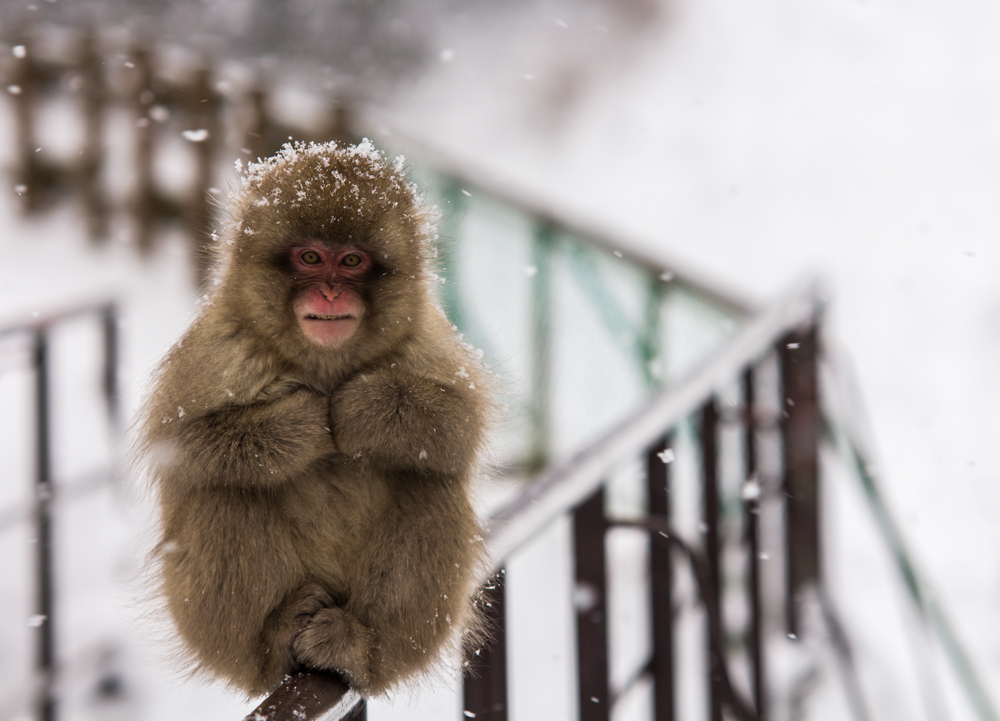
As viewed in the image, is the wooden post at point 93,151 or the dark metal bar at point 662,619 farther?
the wooden post at point 93,151

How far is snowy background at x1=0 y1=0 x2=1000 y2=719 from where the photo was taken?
612 cm

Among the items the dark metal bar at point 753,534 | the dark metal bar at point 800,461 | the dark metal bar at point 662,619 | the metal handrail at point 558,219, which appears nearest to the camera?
the dark metal bar at point 662,619

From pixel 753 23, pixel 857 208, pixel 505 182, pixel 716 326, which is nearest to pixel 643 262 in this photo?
pixel 716 326

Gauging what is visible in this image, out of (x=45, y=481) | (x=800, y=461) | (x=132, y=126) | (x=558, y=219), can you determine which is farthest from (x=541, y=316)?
(x=132, y=126)

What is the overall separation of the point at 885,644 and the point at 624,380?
1.98m

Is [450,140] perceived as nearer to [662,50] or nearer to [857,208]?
[662,50]

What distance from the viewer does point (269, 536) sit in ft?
3.28

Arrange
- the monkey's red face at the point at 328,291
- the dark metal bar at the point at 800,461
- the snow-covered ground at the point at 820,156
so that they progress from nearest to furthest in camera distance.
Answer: the monkey's red face at the point at 328,291 → the dark metal bar at the point at 800,461 → the snow-covered ground at the point at 820,156

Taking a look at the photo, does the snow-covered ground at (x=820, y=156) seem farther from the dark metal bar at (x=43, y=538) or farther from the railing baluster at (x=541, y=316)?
the dark metal bar at (x=43, y=538)

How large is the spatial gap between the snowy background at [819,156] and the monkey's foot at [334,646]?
15.0ft

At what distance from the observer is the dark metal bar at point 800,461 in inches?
107

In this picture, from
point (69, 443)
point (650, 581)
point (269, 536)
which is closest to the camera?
point (269, 536)

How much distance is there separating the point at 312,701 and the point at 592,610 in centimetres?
77

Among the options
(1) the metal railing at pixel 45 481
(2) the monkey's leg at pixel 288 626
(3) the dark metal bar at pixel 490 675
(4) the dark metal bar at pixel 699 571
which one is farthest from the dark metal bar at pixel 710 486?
(1) the metal railing at pixel 45 481
